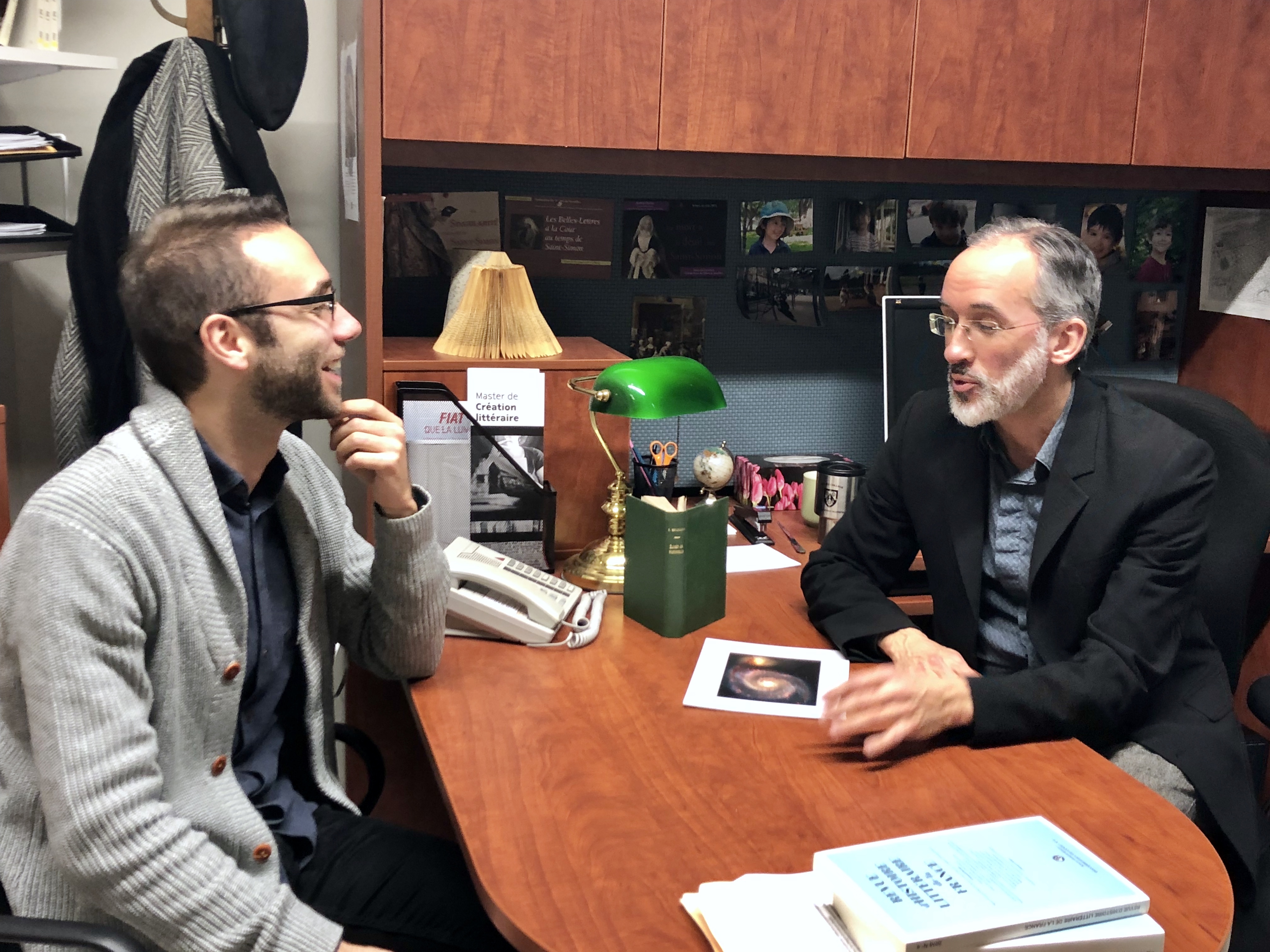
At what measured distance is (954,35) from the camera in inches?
80.7

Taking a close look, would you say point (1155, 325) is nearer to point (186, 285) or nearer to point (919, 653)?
point (919, 653)

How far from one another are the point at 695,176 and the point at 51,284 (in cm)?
128

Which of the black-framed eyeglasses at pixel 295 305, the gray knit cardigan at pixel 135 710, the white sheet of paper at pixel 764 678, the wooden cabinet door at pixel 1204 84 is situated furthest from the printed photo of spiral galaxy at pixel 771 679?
the wooden cabinet door at pixel 1204 84

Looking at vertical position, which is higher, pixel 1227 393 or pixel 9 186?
pixel 9 186

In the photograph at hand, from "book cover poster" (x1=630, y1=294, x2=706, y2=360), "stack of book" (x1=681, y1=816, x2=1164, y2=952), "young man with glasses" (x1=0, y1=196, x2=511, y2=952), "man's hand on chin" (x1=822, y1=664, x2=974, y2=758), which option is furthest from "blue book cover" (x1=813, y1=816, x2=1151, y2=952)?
"book cover poster" (x1=630, y1=294, x2=706, y2=360)

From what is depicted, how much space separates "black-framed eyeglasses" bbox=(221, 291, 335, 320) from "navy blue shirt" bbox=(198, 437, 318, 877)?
0.55 feet

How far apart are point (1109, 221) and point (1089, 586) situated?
1347 millimetres

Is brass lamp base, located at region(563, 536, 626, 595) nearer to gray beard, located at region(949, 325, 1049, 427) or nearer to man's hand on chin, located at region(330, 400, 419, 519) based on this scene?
man's hand on chin, located at region(330, 400, 419, 519)

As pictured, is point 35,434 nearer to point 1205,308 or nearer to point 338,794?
point 338,794

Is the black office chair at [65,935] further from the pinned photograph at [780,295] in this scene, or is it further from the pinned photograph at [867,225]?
the pinned photograph at [867,225]

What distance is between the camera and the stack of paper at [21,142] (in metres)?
1.78

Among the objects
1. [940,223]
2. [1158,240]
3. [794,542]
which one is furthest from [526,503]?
[1158,240]

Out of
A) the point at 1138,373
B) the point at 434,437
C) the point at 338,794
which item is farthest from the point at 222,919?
the point at 1138,373

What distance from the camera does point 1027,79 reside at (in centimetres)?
209
